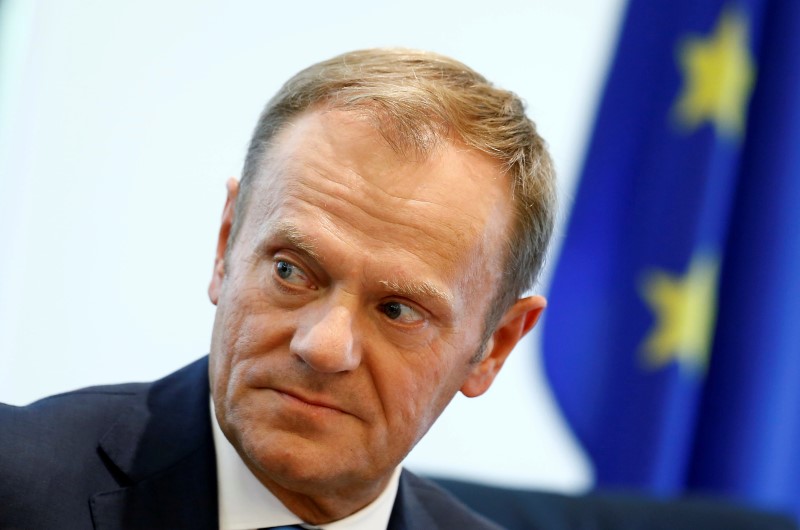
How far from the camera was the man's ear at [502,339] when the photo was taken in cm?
221

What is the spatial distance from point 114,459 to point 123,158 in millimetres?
1654

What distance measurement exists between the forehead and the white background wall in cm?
151

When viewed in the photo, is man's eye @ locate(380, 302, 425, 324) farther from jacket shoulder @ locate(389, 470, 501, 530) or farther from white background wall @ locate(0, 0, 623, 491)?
white background wall @ locate(0, 0, 623, 491)

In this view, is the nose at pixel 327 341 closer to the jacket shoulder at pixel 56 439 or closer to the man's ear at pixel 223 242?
the man's ear at pixel 223 242

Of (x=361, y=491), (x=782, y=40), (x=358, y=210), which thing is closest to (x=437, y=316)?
(x=358, y=210)

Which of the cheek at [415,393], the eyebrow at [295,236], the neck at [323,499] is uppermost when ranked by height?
the eyebrow at [295,236]

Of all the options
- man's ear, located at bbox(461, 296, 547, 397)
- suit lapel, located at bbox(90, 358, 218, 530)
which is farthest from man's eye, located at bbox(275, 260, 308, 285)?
man's ear, located at bbox(461, 296, 547, 397)

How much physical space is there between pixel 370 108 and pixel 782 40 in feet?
8.85

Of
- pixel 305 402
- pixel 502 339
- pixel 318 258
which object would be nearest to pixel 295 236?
pixel 318 258

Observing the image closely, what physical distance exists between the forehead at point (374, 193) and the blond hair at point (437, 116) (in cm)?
3

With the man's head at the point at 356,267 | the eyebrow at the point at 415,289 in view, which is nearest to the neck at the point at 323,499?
the man's head at the point at 356,267

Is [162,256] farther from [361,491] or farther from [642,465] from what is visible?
[642,465]

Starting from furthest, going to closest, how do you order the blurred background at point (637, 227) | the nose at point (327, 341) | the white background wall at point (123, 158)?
the blurred background at point (637, 227) < the white background wall at point (123, 158) < the nose at point (327, 341)

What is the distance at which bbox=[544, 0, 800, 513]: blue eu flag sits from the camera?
13.2 feet
